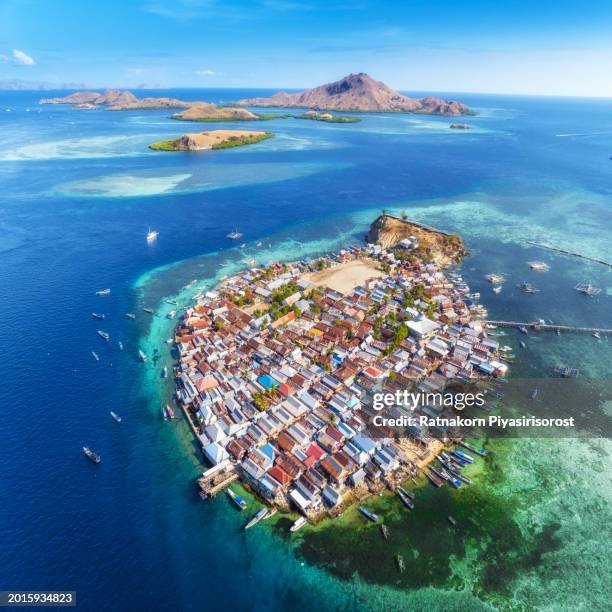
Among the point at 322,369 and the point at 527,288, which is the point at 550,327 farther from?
the point at 322,369

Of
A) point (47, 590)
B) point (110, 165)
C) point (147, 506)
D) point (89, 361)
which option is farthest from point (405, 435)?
point (110, 165)

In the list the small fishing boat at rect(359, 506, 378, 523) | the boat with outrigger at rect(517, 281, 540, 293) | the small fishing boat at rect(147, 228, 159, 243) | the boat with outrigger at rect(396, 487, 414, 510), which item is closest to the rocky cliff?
the boat with outrigger at rect(517, 281, 540, 293)

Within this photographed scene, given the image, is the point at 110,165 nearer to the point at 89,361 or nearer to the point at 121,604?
the point at 89,361

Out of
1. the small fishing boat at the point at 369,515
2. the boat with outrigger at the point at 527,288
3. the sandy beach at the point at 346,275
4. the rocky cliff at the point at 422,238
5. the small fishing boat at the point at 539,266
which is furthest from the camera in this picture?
the rocky cliff at the point at 422,238

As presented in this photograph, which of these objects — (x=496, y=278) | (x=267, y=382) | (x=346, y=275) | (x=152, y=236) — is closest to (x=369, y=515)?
(x=267, y=382)

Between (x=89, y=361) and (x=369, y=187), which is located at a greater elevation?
(x=369, y=187)

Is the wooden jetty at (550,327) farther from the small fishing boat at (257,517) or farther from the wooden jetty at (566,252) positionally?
the small fishing boat at (257,517)

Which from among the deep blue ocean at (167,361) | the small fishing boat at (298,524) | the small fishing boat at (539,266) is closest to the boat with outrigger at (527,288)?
the deep blue ocean at (167,361)

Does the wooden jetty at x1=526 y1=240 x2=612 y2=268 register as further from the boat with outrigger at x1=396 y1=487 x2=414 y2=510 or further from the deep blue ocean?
the boat with outrigger at x1=396 y1=487 x2=414 y2=510
